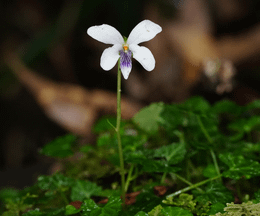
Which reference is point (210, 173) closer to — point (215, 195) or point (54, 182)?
point (215, 195)

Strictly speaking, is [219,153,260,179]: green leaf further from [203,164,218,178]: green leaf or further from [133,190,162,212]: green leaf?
[133,190,162,212]: green leaf

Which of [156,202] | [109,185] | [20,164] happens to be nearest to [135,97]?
[20,164]

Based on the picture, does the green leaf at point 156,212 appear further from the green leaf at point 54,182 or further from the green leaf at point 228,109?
the green leaf at point 228,109

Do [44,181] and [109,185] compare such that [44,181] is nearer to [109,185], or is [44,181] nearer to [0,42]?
[109,185]

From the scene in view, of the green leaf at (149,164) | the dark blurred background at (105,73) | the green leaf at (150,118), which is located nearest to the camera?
the green leaf at (149,164)

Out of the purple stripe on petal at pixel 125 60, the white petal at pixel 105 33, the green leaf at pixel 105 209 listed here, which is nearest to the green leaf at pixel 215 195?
the green leaf at pixel 105 209

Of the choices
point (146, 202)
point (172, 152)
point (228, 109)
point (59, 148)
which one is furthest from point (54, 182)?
point (228, 109)

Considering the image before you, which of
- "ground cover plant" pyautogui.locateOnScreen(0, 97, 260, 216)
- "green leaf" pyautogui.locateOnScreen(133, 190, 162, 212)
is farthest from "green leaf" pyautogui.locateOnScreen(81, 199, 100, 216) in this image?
"green leaf" pyautogui.locateOnScreen(133, 190, 162, 212)

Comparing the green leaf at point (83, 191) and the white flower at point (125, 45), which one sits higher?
the white flower at point (125, 45)
